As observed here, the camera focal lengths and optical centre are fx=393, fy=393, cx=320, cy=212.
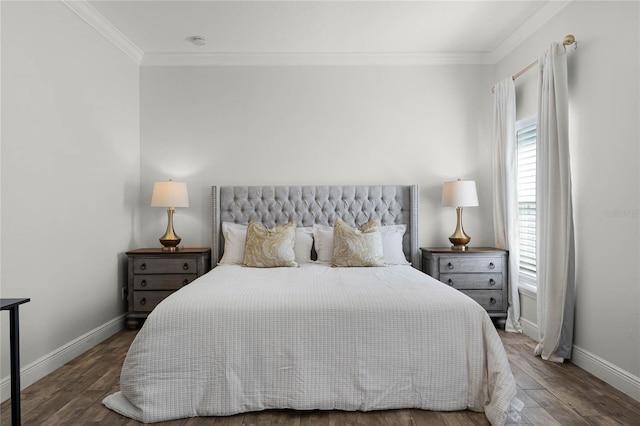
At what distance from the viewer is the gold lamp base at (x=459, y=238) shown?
407cm

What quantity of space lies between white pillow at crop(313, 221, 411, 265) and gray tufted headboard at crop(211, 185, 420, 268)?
243 mm

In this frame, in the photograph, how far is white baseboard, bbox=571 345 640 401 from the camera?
2.45 meters

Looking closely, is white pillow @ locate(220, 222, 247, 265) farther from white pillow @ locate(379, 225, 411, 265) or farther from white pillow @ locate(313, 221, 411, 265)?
white pillow @ locate(379, 225, 411, 265)

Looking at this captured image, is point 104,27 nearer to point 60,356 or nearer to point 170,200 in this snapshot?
point 170,200

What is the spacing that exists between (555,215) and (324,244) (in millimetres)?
2014

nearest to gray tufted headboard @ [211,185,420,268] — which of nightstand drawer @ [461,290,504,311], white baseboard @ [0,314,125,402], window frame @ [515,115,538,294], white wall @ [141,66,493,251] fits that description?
white wall @ [141,66,493,251]

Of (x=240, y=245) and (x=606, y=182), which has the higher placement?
(x=606, y=182)

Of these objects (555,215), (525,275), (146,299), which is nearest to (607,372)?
(555,215)

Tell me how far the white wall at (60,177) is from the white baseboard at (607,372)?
3.90m

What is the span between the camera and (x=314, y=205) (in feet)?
14.1

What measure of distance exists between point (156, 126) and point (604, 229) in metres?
4.31

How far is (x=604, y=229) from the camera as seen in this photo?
2740mm

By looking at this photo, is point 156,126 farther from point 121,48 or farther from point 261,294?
point 261,294

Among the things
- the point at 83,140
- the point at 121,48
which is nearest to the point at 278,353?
the point at 83,140
